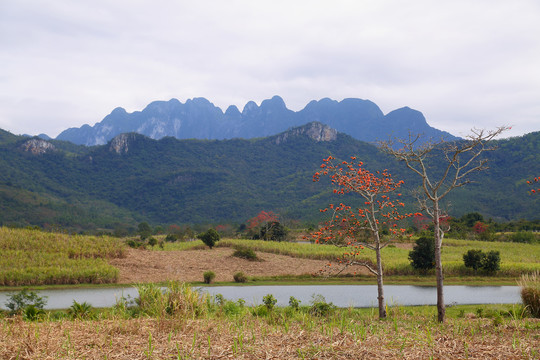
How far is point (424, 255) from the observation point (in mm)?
25016

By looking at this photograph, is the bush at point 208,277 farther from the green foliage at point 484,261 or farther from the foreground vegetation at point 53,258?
the green foliage at point 484,261

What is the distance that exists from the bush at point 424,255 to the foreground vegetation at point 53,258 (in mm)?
17324

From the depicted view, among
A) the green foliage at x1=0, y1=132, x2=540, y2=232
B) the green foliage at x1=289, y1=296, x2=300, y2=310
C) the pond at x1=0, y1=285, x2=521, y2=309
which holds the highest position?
the green foliage at x1=0, y1=132, x2=540, y2=232

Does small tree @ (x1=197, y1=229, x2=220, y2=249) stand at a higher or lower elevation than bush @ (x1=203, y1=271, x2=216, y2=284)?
higher

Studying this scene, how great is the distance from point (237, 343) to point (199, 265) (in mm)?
22261

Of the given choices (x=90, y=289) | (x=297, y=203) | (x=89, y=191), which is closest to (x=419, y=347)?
(x=90, y=289)

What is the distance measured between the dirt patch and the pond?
2938mm

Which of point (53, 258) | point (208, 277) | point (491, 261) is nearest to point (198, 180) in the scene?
point (53, 258)

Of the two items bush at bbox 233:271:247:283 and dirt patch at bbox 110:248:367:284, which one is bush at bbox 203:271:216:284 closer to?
dirt patch at bbox 110:248:367:284

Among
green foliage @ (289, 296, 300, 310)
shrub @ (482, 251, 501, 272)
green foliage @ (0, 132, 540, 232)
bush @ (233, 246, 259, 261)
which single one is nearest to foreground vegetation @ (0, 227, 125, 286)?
bush @ (233, 246, 259, 261)

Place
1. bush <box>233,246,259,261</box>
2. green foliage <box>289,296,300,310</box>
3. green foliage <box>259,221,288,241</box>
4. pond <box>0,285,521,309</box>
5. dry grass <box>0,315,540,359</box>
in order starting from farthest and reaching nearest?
green foliage <box>259,221,288,241</box>, bush <box>233,246,259,261</box>, pond <box>0,285,521,309</box>, green foliage <box>289,296,300,310</box>, dry grass <box>0,315,540,359</box>

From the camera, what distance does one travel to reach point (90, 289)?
20969mm

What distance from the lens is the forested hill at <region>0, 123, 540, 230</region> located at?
74.1 metres

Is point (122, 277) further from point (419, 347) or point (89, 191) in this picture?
point (89, 191)
